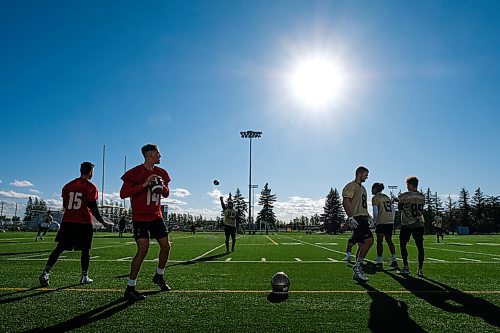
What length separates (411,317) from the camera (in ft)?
14.6

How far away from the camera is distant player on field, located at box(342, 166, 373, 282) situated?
7.63 meters

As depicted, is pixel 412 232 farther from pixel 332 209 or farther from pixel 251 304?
pixel 332 209

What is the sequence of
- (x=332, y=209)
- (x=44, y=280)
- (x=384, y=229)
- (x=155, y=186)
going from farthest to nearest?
(x=332, y=209), (x=384, y=229), (x=44, y=280), (x=155, y=186)

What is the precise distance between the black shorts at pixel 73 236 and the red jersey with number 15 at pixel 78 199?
9 centimetres

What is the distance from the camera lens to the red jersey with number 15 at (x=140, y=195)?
226 inches

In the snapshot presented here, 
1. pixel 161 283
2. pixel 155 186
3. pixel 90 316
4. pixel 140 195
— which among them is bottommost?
pixel 90 316

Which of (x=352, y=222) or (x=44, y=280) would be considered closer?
(x=44, y=280)

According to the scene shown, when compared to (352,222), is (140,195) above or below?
above

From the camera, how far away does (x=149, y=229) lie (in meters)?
5.83

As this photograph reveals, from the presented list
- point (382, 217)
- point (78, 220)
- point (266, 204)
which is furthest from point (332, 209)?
point (78, 220)

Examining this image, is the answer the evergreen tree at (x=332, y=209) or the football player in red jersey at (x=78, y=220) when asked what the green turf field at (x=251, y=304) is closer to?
the football player in red jersey at (x=78, y=220)

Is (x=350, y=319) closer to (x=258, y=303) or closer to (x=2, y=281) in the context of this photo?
(x=258, y=303)

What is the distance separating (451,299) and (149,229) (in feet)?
14.3

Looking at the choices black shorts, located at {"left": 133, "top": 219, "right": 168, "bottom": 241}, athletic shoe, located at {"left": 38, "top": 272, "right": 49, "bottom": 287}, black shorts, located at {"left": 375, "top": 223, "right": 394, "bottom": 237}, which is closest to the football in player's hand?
black shorts, located at {"left": 133, "top": 219, "right": 168, "bottom": 241}
